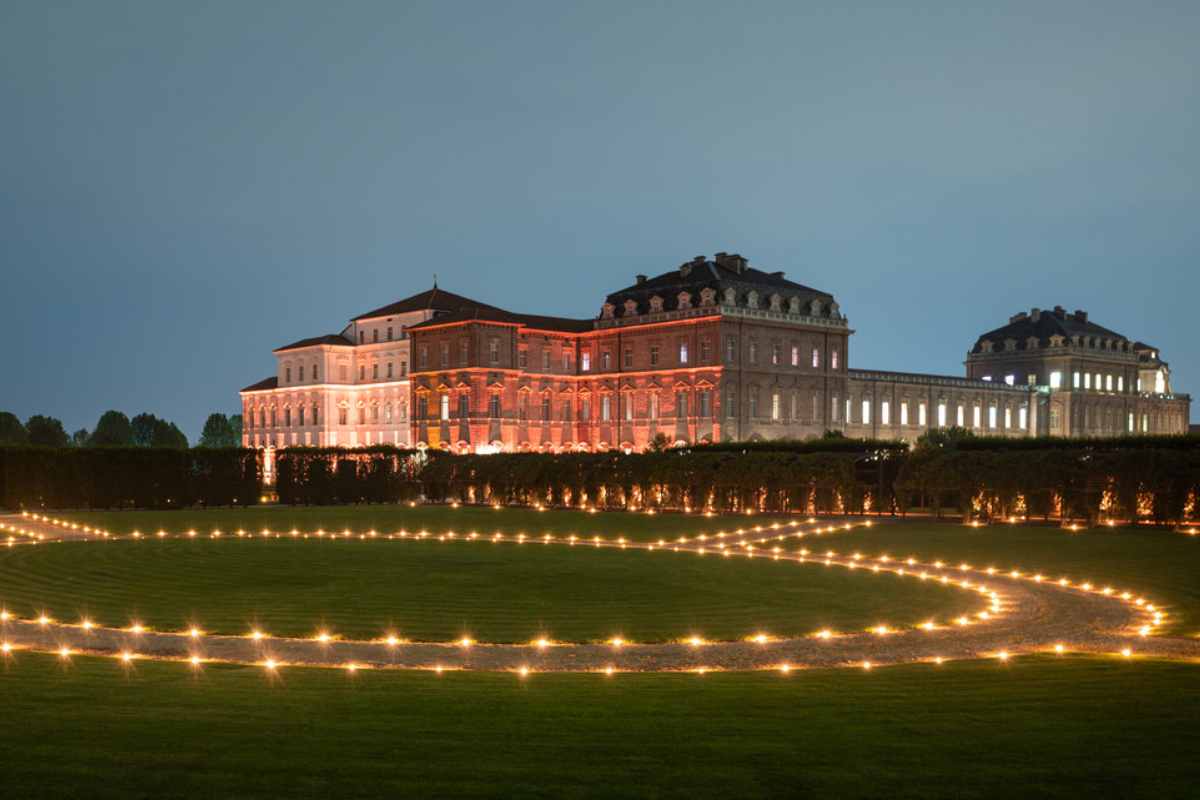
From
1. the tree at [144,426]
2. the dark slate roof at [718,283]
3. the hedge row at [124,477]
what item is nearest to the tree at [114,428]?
the tree at [144,426]

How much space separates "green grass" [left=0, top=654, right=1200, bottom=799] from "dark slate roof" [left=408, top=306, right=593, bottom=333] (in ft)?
252

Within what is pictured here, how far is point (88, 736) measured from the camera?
22.7 feet

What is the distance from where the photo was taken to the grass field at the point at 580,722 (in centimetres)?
607

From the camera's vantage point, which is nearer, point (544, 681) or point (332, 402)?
point (544, 681)

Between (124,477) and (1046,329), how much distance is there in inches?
3675

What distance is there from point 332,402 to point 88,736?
4046 inches

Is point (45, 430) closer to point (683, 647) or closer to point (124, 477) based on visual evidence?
point (124, 477)

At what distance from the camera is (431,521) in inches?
1394

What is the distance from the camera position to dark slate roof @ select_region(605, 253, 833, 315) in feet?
270

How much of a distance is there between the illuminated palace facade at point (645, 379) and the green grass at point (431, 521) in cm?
4136

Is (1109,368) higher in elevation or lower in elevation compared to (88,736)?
higher

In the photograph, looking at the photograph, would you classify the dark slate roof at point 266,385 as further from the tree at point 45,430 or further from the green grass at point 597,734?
the green grass at point 597,734

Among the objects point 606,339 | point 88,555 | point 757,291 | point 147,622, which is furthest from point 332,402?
point 147,622

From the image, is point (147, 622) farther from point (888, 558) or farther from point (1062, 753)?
point (888, 558)
